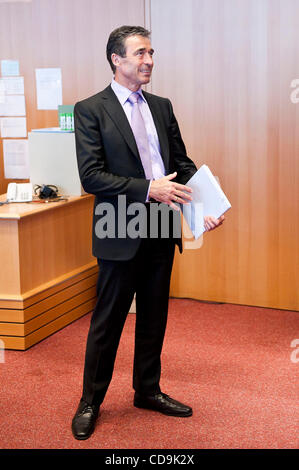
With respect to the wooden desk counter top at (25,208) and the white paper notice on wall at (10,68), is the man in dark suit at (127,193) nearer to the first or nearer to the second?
the wooden desk counter top at (25,208)

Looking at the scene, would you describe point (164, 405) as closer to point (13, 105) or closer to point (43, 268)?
point (43, 268)

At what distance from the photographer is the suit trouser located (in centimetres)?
288

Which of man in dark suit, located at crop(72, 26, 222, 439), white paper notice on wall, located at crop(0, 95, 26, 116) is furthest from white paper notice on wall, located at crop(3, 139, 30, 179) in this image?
man in dark suit, located at crop(72, 26, 222, 439)

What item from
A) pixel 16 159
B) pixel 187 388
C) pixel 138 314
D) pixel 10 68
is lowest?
pixel 187 388

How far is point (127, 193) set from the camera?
2.71 meters

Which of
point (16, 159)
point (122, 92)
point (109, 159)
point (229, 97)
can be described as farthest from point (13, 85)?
point (109, 159)

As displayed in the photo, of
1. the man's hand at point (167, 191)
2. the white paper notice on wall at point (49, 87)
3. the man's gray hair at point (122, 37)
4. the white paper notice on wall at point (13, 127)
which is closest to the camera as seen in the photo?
the man's hand at point (167, 191)

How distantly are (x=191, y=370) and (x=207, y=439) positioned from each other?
0.81 m

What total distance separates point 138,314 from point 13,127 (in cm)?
274

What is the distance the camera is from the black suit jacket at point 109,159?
2.71 metres

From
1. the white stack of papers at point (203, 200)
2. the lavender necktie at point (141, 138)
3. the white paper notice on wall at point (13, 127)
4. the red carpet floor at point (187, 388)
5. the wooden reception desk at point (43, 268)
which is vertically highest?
the white paper notice on wall at point (13, 127)

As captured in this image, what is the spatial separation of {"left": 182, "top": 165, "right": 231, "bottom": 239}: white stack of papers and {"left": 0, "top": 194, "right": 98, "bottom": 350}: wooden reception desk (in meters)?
1.38

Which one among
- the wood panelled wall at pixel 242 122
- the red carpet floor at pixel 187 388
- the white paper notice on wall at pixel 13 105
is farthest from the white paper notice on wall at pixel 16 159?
the red carpet floor at pixel 187 388

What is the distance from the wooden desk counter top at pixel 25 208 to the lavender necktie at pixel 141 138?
4.26 ft
